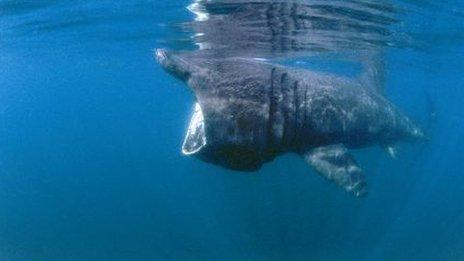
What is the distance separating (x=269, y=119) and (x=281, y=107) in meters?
0.35

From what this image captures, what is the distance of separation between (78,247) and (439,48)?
73.8 feet

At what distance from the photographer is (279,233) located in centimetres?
2344

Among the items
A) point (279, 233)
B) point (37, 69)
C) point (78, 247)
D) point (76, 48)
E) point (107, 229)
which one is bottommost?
point (107, 229)

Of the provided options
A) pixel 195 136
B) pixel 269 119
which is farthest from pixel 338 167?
pixel 195 136

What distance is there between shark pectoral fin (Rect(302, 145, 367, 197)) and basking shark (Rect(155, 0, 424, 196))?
0.05 feet

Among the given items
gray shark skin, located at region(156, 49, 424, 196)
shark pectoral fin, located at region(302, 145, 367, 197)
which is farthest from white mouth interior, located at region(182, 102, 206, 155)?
shark pectoral fin, located at region(302, 145, 367, 197)

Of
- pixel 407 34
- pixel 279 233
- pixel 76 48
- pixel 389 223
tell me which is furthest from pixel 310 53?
pixel 389 223

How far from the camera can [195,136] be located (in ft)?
30.5

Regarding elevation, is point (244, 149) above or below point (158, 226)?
above

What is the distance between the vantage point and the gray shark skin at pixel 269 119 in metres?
8.05

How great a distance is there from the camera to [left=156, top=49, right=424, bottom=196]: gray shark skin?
805cm

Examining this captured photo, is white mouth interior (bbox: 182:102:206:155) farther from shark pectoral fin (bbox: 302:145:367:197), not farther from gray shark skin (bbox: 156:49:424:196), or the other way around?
shark pectoral fin (bbox: 302:145:367:197)

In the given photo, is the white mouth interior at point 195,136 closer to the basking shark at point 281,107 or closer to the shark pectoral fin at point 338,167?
the basking shark at point 281,107

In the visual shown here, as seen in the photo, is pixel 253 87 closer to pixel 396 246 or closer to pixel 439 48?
pixel 439 48
